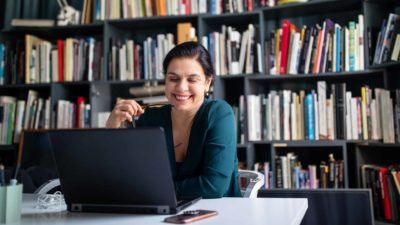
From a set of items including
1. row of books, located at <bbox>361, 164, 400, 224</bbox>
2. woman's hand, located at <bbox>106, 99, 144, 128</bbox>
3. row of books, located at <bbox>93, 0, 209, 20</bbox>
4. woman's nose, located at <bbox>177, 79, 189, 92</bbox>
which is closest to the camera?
woman's hand, located at <bbox>106, 99, 144, 128</bbox>

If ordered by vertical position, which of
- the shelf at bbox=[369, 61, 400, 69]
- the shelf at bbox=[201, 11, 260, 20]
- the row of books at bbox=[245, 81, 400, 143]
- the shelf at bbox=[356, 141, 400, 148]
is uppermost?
the shelf at bbox=[201, 11, 260, 20]

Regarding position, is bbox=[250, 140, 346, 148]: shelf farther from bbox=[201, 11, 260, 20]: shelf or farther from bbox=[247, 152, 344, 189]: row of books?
bbox=[201, 11, 260, 20]: shelf

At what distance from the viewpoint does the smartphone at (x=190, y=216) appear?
800 millimetres

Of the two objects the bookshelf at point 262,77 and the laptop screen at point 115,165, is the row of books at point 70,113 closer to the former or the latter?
the bookshelf at point 262,77

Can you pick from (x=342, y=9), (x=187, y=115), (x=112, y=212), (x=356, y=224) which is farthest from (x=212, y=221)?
(x=342, y=9)

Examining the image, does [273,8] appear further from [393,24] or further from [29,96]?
[29,96]

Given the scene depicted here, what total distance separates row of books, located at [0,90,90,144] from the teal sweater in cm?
133

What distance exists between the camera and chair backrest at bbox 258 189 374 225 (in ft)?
4.92

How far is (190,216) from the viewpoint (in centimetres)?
82

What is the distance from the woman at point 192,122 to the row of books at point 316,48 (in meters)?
1.05

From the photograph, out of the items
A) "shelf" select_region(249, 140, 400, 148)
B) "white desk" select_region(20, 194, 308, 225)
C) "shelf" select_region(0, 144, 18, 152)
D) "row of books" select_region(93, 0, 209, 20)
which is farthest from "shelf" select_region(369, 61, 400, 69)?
"shelf" select_region(0, 144, 18, 152)

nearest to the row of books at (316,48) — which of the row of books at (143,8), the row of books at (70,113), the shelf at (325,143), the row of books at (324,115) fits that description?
the row of books at (324,115)

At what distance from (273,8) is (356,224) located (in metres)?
1.45

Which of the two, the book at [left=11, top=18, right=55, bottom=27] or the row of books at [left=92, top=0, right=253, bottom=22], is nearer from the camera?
the row of books at [left=92, top=0, right=253, bottom=22]
